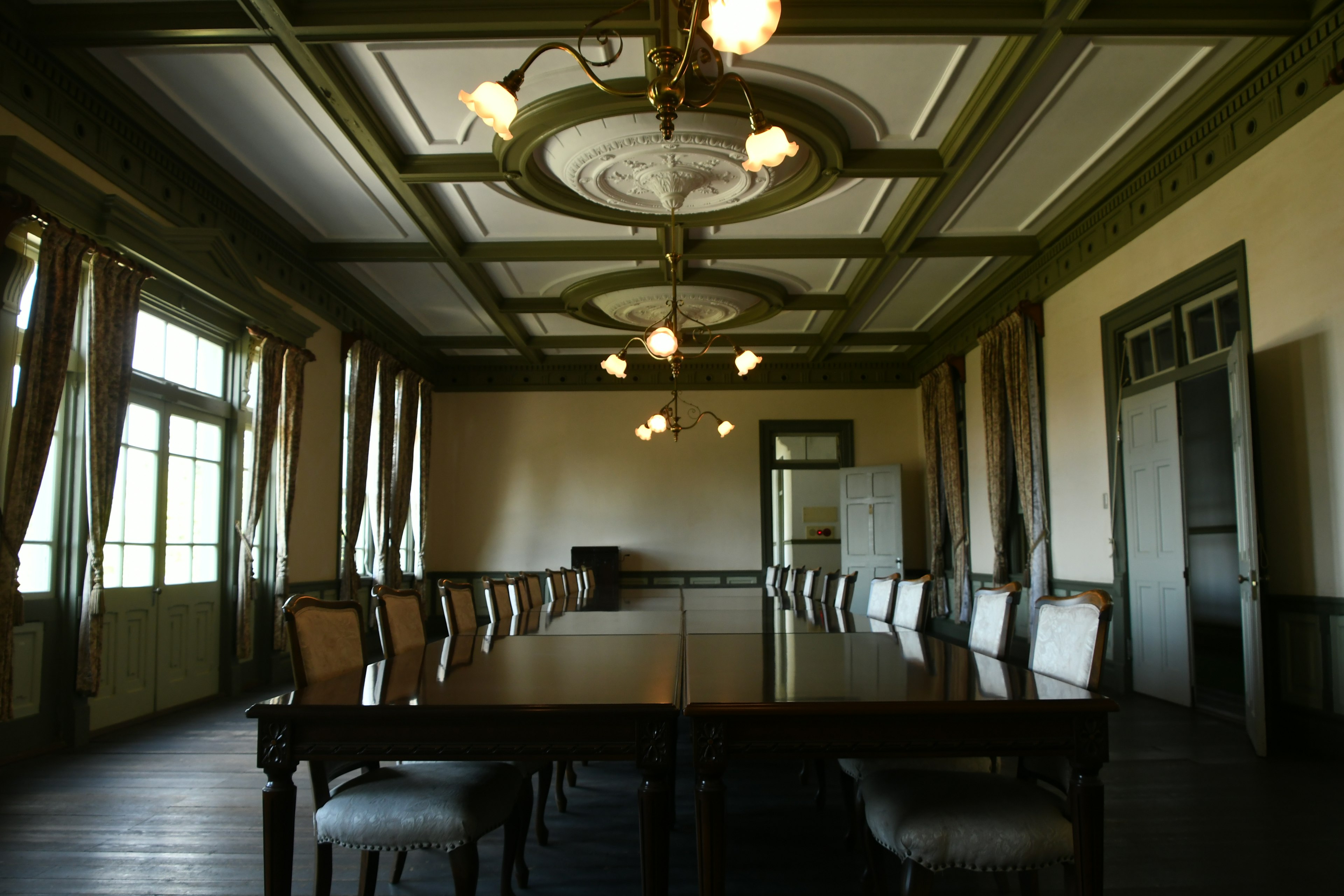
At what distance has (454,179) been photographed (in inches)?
207

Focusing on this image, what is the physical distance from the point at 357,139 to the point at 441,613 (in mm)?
7164

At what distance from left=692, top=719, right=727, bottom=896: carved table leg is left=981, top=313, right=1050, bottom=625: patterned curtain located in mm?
5985

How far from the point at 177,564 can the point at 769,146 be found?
470 centimetres

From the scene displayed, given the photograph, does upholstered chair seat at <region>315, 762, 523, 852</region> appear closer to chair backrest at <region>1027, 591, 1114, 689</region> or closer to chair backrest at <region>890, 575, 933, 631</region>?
chair backrest at <region>1027, 591, 1114, 689</region>

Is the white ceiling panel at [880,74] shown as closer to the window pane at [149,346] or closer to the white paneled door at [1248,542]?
the white paneled door at [1248,542]

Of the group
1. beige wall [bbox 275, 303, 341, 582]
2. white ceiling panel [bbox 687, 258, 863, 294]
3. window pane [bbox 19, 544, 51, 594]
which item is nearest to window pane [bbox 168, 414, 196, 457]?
beige wall [bbox 275, 303, 341, 582]

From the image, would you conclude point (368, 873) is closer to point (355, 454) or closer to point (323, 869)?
point (323, 869)

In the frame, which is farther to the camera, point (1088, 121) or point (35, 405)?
A: point (1088, 121)

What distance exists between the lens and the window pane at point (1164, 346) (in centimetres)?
559

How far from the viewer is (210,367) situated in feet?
19.5

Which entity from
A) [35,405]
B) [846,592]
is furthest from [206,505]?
[846,592]

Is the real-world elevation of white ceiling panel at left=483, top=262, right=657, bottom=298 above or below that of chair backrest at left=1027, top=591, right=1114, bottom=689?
above

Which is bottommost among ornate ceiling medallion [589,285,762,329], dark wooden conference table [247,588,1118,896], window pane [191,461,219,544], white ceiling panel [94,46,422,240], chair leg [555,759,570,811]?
chair leg [555,759,570,811]

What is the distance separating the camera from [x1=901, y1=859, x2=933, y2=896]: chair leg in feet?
6.22
